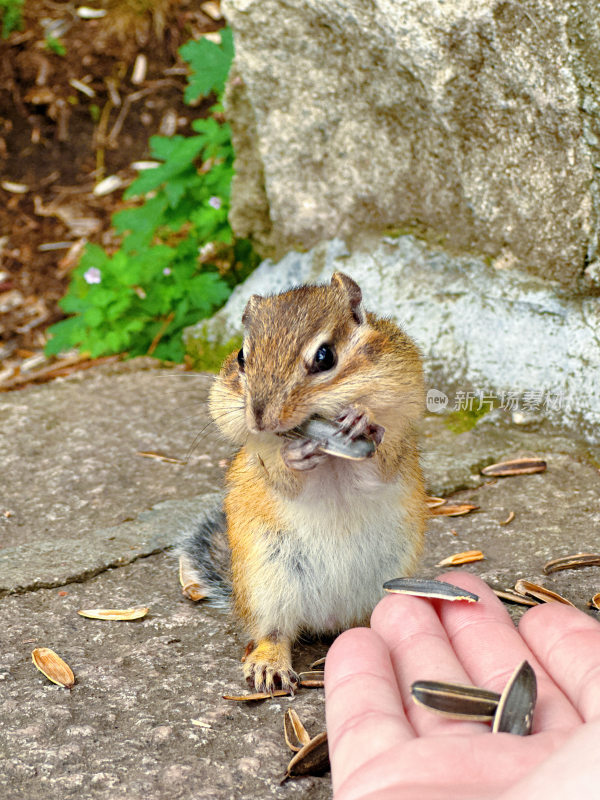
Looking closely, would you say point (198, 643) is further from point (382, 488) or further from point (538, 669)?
point (538, 669)

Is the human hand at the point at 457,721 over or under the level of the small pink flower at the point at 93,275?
over

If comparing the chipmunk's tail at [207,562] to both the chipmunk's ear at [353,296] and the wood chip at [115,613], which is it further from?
the chipmunk's ear at [353,296]

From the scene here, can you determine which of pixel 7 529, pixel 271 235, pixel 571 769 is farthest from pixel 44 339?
pixel 571 769

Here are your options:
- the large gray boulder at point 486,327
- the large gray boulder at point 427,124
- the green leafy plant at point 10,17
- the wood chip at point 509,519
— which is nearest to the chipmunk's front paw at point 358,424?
the wood chip at point 509,519

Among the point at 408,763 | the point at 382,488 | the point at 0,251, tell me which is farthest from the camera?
the point at 0,251

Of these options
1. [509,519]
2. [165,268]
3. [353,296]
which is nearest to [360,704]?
[353,296]

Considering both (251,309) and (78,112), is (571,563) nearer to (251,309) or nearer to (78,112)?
(251,309)
